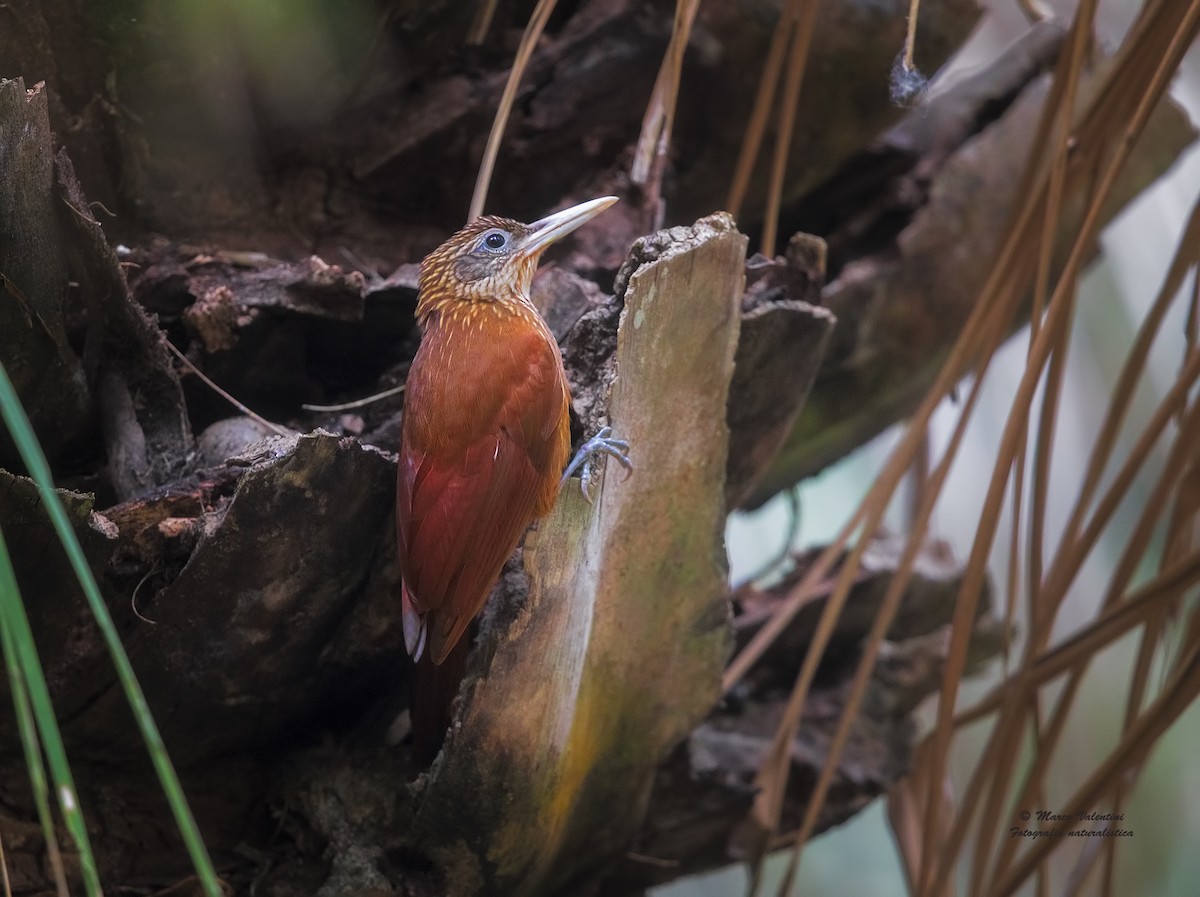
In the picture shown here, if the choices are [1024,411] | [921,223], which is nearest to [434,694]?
[1024,411]

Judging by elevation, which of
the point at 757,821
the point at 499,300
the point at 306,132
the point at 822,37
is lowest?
the point at 757,821

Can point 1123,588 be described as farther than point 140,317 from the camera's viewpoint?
Yes

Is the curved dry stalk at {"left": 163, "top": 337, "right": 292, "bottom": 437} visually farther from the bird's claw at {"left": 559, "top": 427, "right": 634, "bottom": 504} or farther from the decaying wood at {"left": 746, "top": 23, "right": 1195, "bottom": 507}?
the decaying wood at {"left": 746, "top": 23, "right": 1195, "bottom": 507}

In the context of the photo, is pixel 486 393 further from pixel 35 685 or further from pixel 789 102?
pixel 35 685

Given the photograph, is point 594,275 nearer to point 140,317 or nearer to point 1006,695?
point 140,317

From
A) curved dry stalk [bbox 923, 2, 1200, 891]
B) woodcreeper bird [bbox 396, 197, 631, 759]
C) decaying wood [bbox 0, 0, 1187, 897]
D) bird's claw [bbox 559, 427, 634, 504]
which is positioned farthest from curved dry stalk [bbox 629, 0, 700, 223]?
curved dry stalk [bbox 923, 2, 1200, 891]

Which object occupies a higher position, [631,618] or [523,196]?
[523,196]

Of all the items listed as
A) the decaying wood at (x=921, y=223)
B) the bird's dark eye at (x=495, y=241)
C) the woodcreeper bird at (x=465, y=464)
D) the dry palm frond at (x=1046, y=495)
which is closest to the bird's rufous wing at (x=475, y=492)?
the woodcreeper bird at (x=465, y=464)

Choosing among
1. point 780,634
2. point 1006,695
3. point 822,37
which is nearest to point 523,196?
point 822,37
